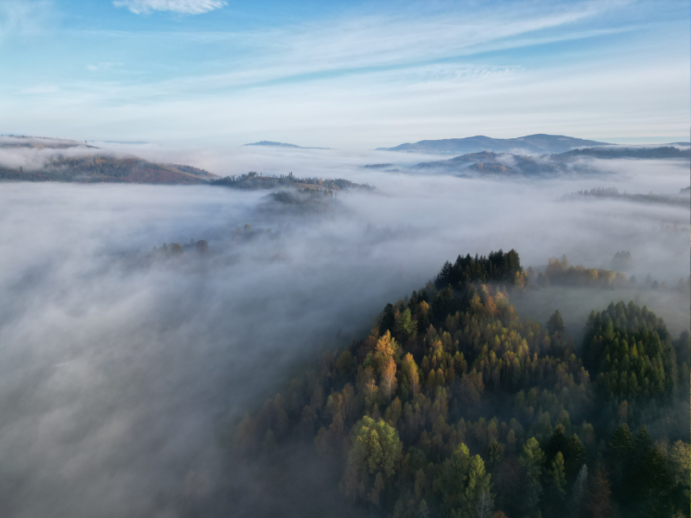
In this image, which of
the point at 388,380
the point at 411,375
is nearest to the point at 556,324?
the point at 411,375

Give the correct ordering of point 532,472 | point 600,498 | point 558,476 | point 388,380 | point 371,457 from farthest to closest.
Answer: point 388,380, point 371,457, point 532,472, point 558,476, point 600,498

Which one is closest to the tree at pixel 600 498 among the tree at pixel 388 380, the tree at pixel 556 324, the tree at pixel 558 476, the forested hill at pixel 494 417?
the forested hill at pixel 494 417

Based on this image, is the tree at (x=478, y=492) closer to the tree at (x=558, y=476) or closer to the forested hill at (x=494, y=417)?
the forested hill at (x=494, y=417)

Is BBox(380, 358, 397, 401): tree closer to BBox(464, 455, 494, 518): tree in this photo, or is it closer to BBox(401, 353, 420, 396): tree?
BBox(401, 353, 420, 396): tree

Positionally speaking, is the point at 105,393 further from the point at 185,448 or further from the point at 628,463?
the point at 628,463

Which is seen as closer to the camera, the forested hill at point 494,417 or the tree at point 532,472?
the forested hill at point 494,417

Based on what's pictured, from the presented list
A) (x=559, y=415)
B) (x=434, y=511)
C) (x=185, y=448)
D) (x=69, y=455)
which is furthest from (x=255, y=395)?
(x=559, y=415)

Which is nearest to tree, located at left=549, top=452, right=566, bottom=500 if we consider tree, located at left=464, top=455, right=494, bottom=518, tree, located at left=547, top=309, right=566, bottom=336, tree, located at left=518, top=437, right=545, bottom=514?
tree, located at left=518, top=437, right=545, bottom=514

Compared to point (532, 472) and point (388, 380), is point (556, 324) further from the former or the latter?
point (532, 472)
